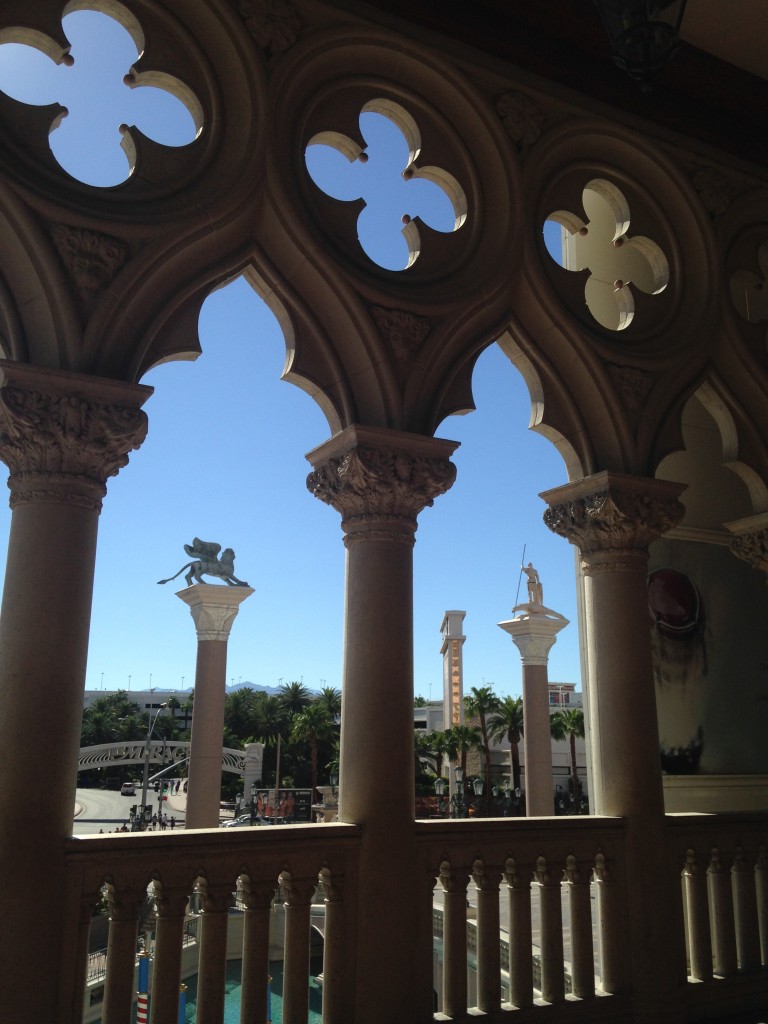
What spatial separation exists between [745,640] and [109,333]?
4997 millimetres

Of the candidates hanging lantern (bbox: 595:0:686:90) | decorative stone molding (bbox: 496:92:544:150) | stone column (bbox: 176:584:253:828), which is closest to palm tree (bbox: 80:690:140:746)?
stone column (bbox: 176:584:253:828)

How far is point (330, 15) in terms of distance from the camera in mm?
4902

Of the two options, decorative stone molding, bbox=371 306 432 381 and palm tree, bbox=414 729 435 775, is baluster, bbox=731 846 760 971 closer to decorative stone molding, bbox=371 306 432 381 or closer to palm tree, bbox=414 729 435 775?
decorative stone molding, bbox=371 306 432 381

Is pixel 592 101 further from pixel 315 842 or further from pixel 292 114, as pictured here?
pixel 315 842

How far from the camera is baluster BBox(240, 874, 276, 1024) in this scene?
3.62 meters

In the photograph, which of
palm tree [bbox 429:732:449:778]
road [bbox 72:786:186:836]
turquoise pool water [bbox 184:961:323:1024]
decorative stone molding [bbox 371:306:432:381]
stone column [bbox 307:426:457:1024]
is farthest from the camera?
palm tree [bbox 429:732:449:778]

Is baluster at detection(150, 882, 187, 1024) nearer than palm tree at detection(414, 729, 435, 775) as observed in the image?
Yes

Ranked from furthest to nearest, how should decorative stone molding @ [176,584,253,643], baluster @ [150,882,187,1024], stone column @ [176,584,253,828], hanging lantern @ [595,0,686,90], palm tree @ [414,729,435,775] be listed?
palm tree @ [414,729,435,775]
decorative stone molding @ [176,584,253,643]
stone column @ [176,584,253,828]
baluster @ [150,882,187,1024]
hanging lantern @ [595,0,686,90]

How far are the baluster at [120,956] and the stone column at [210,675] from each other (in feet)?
18.9

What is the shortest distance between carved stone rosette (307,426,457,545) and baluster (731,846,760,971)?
2.79 meters

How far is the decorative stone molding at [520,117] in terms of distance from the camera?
5445mm

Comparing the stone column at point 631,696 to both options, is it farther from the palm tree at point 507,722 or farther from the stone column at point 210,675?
the palm tree at point 507,722

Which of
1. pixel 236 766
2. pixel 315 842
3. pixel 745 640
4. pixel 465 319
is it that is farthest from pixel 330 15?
pixel 236 766

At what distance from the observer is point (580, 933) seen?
455 centimetres
